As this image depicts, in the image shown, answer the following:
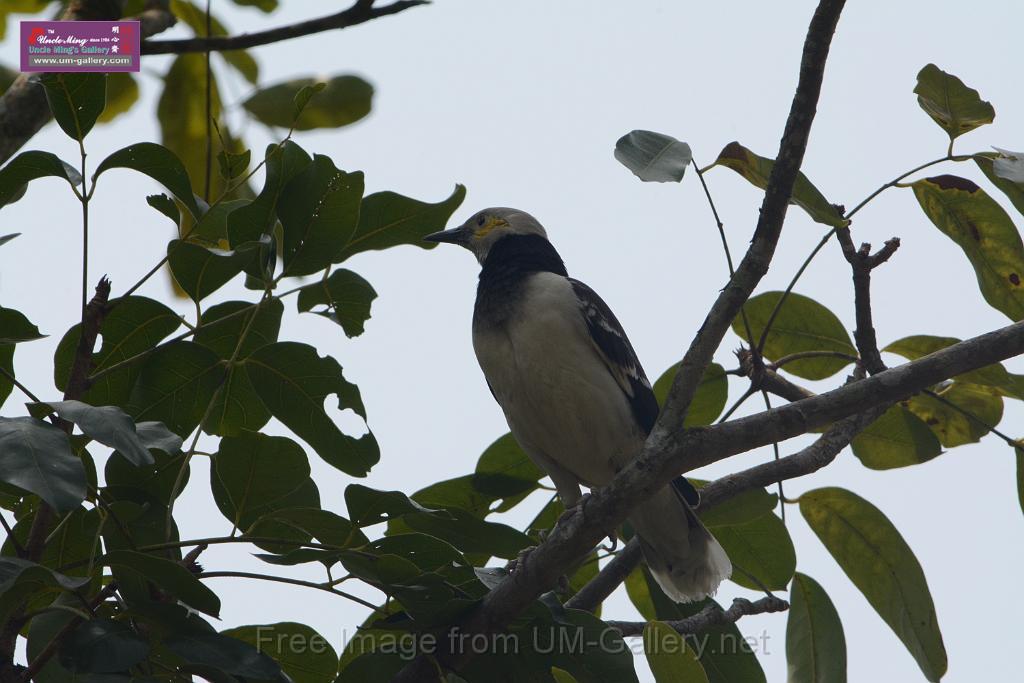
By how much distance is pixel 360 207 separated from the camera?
11.9 ft

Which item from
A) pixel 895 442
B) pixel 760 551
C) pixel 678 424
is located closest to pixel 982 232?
pixel 895 442

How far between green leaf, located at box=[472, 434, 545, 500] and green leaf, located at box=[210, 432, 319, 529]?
4.12ft

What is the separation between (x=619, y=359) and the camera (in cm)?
533

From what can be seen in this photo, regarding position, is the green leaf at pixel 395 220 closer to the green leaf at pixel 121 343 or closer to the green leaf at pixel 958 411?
the green leaf at pixel 121 343

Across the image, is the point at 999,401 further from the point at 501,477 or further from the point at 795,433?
the point at 501,477

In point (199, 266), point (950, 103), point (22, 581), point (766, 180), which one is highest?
point (950, 103)

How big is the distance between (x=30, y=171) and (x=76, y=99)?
0.27 meters

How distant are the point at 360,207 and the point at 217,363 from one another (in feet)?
2.44

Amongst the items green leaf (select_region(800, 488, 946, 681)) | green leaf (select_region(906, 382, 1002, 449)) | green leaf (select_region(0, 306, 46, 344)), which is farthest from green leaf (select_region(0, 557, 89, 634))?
green leaf (select_region(906, 382, 1002, 449))

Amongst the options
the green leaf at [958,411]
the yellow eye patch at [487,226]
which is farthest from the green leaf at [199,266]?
the yellow eye patch at [487,226]

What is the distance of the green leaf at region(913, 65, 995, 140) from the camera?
3688mm

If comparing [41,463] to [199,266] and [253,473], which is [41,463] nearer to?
[253,473]

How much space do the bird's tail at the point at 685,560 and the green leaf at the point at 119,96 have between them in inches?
140

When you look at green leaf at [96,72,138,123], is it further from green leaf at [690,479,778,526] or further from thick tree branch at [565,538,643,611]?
green leaf at [690,479,778,526]
